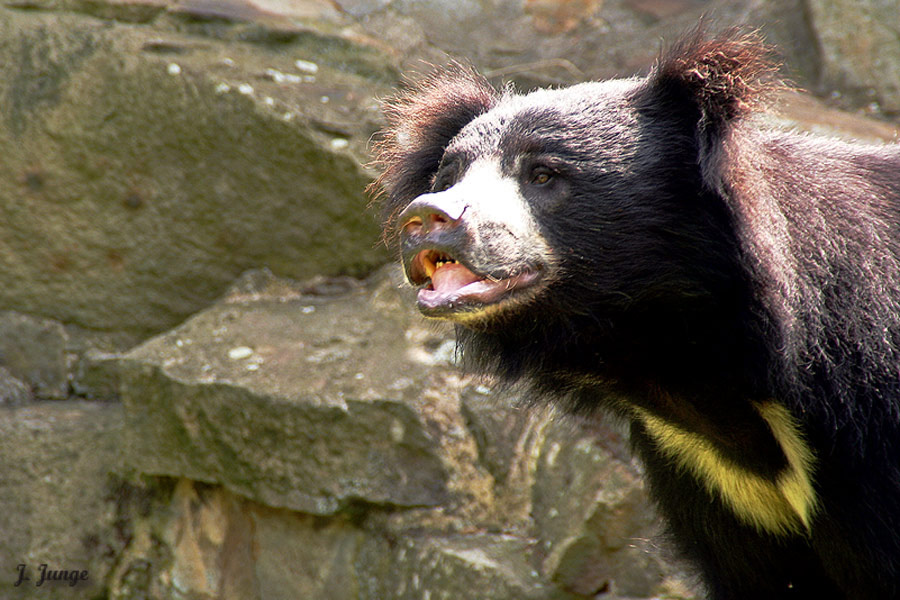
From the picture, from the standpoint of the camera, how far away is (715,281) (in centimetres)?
259

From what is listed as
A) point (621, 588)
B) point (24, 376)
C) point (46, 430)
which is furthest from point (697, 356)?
point (24, 376)

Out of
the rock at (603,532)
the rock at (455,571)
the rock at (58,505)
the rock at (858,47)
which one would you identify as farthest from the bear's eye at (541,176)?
the rock at (858,47)

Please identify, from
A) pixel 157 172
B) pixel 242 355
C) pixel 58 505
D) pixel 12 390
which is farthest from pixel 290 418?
pixel 12 390

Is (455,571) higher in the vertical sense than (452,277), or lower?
lower

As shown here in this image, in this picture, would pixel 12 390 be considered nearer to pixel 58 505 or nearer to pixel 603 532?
pixel 58 505

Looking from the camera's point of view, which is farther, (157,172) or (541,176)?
(157,172)

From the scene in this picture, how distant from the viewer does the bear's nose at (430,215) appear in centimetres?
239

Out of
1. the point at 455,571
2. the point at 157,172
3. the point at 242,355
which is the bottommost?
the point at 455,571

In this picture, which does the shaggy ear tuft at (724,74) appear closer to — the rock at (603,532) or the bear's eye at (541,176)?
the bear's eye at (541,176)

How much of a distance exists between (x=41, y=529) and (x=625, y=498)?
2.55 m

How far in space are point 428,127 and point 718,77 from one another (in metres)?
1.09

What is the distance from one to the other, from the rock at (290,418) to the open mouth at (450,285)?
1.47 m

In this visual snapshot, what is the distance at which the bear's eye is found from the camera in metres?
2.69

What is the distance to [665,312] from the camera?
2658 millimetres
